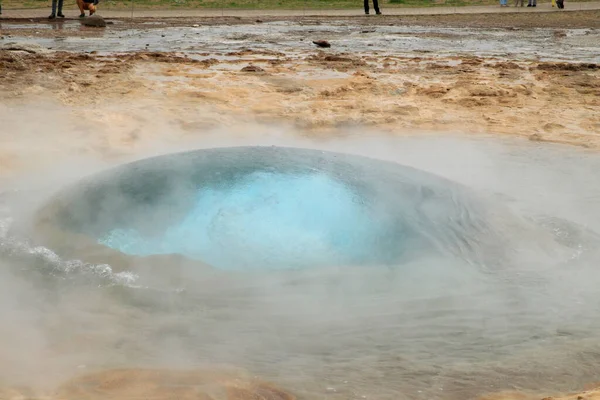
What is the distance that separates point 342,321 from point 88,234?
144 cm

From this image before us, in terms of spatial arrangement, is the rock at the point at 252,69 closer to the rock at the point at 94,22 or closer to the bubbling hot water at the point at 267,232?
the bubbling hot water at the point at 267,232

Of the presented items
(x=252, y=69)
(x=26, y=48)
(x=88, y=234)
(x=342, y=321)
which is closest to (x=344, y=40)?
(x=252, y=69)

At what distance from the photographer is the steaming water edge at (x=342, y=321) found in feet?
10.5

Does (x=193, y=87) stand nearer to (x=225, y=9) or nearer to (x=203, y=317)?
(x=203, y=317)

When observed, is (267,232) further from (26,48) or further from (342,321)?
(26,48)

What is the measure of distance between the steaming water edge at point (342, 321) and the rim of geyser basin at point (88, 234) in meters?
0.06

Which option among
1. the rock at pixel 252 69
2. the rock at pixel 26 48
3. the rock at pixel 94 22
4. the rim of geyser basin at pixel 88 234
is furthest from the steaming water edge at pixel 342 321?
the rock at pixel 94 22

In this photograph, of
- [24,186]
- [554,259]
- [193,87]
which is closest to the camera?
[554,259]

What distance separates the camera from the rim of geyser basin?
12.3 ft

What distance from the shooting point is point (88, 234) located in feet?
12.7

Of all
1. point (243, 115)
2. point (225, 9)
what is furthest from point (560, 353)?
point (225, 9)

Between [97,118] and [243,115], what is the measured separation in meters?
1.50

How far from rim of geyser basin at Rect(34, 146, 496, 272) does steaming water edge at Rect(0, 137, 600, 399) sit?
0.20ft

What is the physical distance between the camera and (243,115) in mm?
7688
